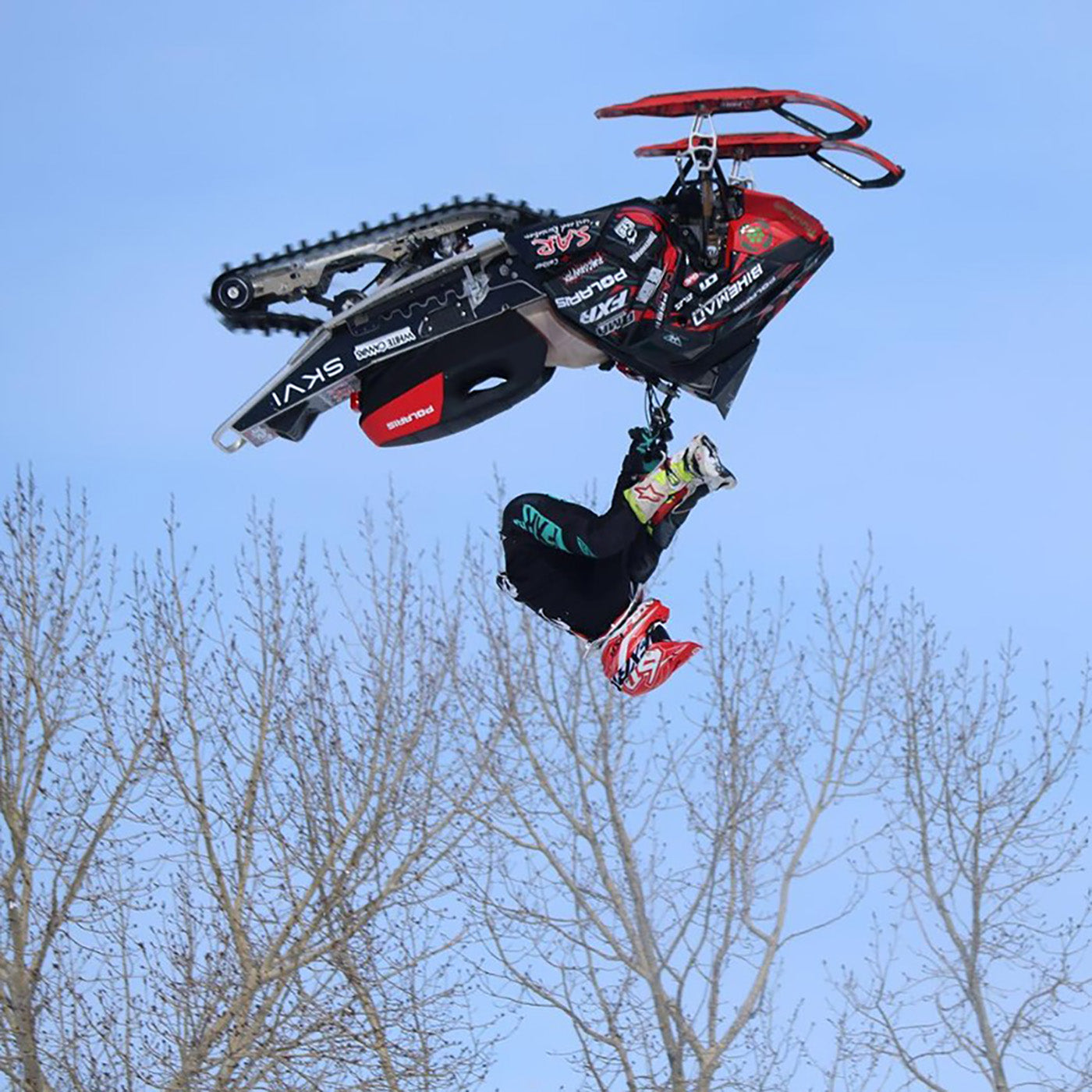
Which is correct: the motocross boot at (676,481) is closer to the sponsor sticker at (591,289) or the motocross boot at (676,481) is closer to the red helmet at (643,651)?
the red helmet at (643,651)

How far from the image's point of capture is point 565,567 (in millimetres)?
9094

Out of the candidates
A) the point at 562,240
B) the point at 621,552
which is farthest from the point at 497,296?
the point at 621,552

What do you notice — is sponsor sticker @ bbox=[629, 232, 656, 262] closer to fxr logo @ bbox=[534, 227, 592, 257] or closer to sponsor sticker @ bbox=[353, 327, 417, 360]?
fxr logo @ bbox=[534, 227, 592, 257]

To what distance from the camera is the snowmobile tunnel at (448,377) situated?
27.3ft

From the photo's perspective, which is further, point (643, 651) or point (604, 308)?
point (643, 651)

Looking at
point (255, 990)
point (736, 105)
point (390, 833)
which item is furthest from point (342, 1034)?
point (736, 105)

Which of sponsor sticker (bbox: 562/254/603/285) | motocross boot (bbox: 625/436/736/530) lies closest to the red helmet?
motocross boot (bbox: 625/436/736/530)

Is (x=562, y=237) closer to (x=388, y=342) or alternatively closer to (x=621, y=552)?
(x=388, y=342)

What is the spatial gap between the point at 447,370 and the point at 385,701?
38.0ft

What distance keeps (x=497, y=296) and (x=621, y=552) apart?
1.26m

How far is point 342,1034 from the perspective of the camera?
56.1 ft

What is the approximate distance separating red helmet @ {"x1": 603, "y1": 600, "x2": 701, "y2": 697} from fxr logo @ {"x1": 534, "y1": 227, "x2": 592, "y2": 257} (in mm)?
1629

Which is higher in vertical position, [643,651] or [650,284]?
[650,284]

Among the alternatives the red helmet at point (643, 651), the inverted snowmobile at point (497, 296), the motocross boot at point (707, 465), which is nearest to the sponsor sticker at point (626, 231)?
the inverted snowmobile at point (497, 296)
